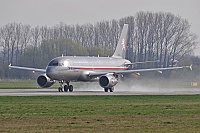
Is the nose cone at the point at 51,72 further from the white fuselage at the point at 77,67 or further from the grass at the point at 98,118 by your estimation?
the grass at the point at 98,118

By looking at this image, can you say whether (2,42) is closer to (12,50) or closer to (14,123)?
(12,50)

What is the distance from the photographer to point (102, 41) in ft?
549

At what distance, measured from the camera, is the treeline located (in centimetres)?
14300

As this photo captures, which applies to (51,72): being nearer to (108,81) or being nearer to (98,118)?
(108,81)

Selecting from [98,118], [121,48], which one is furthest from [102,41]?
[98,118]

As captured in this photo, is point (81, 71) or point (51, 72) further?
point (81, 71)

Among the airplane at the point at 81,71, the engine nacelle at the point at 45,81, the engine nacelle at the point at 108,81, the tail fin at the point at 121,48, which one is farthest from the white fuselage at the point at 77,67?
the tail fin at the point at 121,48

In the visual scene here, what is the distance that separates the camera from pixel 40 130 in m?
30.7

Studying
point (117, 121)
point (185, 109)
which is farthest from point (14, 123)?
point (185, 109)

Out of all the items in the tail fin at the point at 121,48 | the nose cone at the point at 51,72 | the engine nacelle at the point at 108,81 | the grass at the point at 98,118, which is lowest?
the grass at the point at 98,118

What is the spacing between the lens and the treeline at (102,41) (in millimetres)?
143000

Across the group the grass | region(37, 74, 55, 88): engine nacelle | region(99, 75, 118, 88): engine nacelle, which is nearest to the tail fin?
region(99, 75, 118, 88): engine nacelle

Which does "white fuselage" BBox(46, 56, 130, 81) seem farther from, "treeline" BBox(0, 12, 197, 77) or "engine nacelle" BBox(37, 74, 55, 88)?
"treeline" BBox(0, 12, 197, 77)

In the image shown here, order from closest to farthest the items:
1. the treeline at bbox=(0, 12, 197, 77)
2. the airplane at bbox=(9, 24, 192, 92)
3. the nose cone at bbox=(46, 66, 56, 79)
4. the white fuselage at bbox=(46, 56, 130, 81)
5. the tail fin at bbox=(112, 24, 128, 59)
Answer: the nose cone at bbox=(46, 66, 56, 79)
the white fuselage at bbox=(46, 56, 130, 81)
the airplane at bbox=(9, 24, 192, 92)
the tail fin at bbox=(112, 24, 128, 59)
the treeline at bbox=(0, 12, 197, 77)
